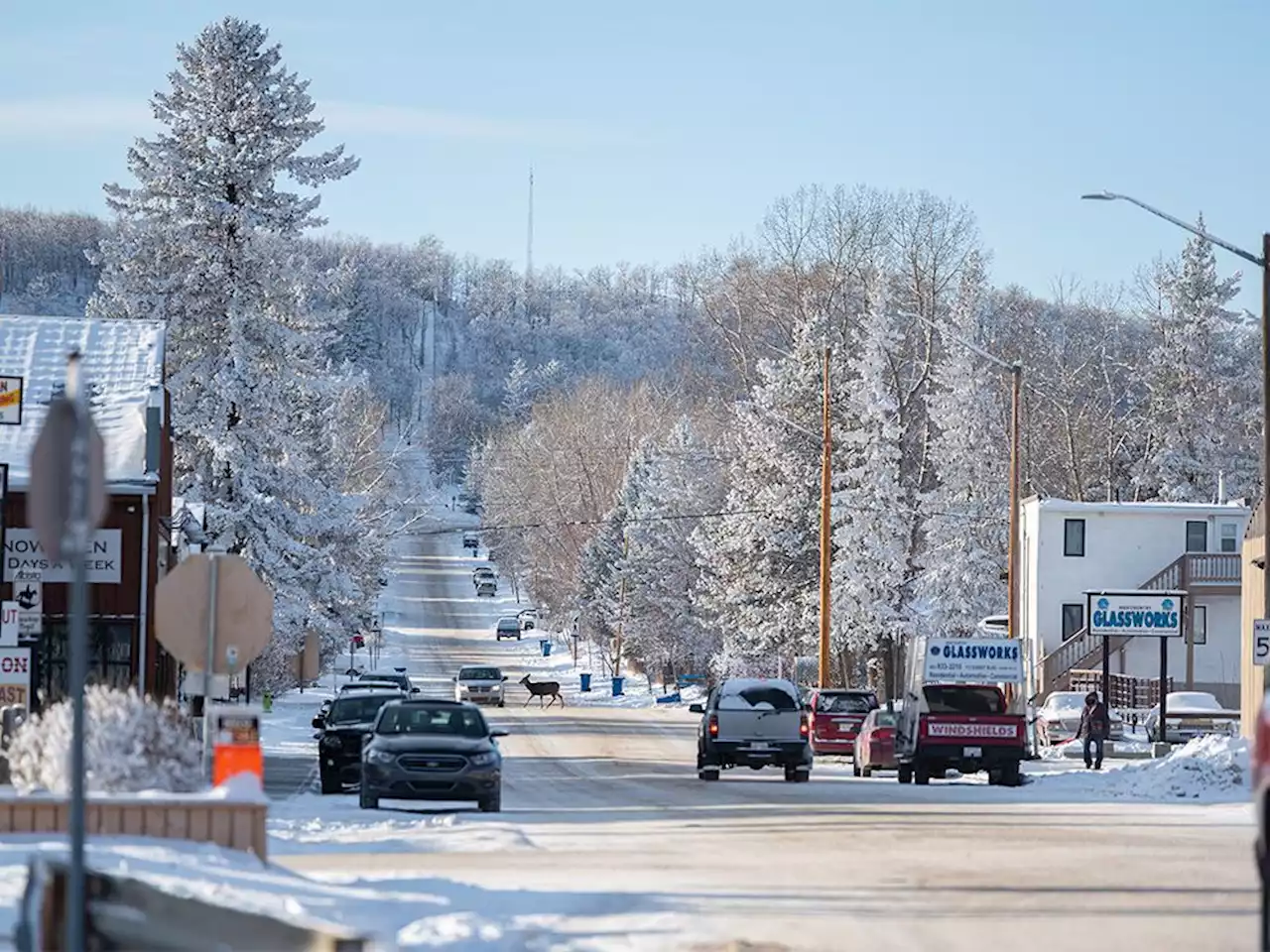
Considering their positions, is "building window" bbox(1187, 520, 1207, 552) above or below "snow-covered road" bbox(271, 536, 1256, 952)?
above

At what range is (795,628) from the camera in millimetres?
74875

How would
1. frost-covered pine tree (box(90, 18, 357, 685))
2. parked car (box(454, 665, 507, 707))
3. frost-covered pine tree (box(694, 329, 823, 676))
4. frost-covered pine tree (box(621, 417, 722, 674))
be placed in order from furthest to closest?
frost-covered pine tree (box(621, 417, 722, 674)) → parked car (box(454, 665, 507, 707)) → frost-covered pine tree (box(694, 329, 823, 676)) → frost-covered pine tree (box(90, 18, 357, 685))

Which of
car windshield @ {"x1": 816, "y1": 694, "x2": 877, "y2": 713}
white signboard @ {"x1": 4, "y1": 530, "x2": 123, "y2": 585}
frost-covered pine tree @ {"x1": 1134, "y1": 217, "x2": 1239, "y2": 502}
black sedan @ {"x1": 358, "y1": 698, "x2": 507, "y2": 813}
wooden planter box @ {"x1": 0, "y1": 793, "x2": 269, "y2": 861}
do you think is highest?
frost-covered pine tree @ {"x1": 1134, "y1": 217, "x2": 1239, "y2": 502}

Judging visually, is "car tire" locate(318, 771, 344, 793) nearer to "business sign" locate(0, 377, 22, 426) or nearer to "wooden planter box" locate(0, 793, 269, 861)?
"business sign" locate(0, 377, 22, 426)

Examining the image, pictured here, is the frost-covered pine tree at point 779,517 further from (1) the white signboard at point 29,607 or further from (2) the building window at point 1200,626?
(1) the white signboard at point 29,607

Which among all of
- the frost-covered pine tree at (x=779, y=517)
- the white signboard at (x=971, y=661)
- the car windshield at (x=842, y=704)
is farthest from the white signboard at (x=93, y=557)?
the frost-covered pine tree at (x=779, y=517)

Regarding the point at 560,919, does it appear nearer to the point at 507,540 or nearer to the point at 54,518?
the point at 54,518

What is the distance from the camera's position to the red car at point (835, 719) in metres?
49.8

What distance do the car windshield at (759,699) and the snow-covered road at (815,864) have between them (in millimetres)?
1542

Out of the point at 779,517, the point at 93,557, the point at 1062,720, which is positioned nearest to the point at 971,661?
the point at 93,557

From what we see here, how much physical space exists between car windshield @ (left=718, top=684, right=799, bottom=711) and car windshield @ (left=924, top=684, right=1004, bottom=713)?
2.34 metres

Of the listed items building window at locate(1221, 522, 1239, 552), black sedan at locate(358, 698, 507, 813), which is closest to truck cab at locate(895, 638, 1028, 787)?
black sedan at locate(358, 698, 507, 813)

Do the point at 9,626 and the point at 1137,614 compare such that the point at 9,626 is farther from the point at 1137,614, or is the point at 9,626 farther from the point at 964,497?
the point at 964,497

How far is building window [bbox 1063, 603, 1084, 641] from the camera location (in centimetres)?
7075
